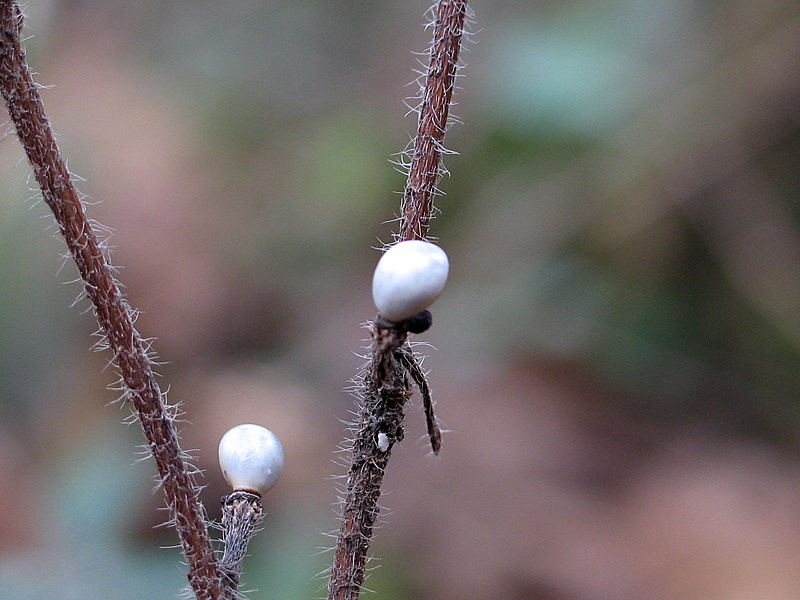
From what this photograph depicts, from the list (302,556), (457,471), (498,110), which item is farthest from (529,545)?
(498,110)

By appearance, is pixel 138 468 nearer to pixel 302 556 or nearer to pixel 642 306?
pixel 302 556

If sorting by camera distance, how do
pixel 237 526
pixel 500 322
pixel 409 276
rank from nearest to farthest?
pixel 409 276
pixel 237 526
pixel 500 322

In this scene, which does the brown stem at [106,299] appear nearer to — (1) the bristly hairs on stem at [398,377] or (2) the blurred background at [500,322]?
(1) the bristly hairs on stem at [398,377]

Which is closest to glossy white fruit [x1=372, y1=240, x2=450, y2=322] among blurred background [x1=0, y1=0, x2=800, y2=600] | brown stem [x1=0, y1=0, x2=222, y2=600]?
brown stem [x1=0, y1=0, x2=222, y2=600]

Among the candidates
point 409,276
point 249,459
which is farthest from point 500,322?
point 409,276

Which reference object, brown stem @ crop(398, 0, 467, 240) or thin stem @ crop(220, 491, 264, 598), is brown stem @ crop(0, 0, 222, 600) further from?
brown stem @ crop(398, 0, 467, 240)

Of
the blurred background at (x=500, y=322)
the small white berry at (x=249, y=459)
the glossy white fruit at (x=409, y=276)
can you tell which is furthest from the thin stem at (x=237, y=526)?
the blurred background at (x=500, y=322)

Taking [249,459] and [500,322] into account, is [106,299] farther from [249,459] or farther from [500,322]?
[500,322]
